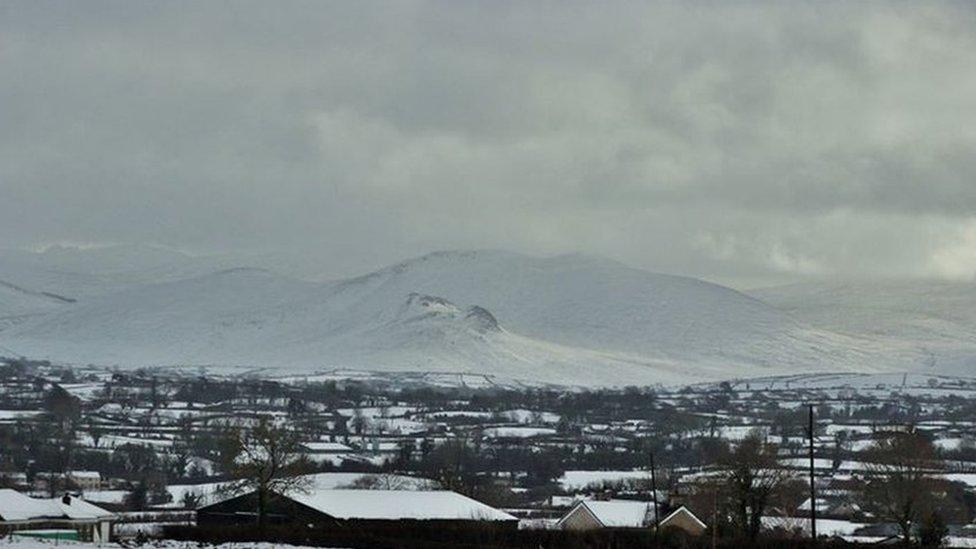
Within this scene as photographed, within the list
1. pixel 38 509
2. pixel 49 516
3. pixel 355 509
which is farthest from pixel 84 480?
pixel 49 516

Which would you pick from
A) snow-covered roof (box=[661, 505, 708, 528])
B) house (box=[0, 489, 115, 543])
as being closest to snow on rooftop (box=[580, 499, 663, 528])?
snow-covered roof (box=[661, 505, 708, 528])

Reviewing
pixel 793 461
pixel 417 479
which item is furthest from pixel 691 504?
pixel 793 461

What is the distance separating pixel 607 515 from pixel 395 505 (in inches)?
414

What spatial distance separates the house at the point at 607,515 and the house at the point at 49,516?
71.4 ft

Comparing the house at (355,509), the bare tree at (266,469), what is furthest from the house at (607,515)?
the bare tree at (266,469)

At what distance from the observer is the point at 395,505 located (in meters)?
95.8

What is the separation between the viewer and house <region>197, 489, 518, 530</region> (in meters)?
88.9

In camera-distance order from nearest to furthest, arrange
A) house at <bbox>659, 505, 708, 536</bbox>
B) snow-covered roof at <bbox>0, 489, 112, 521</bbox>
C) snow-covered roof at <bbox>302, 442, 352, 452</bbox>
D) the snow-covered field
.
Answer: the snow-covered field < snow-covered roof at <bbox>0, 489, 112, 521</bbox> < house at <bbox>659, 505, 708, 536</bbox> < snow-covered roof at <bbox>302, 442, 352, 452</bbox>

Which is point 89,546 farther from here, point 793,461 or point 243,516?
point 793,461

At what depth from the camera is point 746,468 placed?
89375mm

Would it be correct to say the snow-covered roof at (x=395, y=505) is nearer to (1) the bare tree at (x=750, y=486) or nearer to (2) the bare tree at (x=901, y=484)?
(1) the bare tree at (x=750, y=486)

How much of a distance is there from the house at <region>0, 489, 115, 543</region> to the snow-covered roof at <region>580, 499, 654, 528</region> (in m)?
23.7

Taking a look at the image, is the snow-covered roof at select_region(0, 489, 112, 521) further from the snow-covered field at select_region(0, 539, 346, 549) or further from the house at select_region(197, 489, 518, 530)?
the snow-covered field at select_region(0, 539, 346, 549)

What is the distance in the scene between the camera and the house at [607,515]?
9481 centimetres
